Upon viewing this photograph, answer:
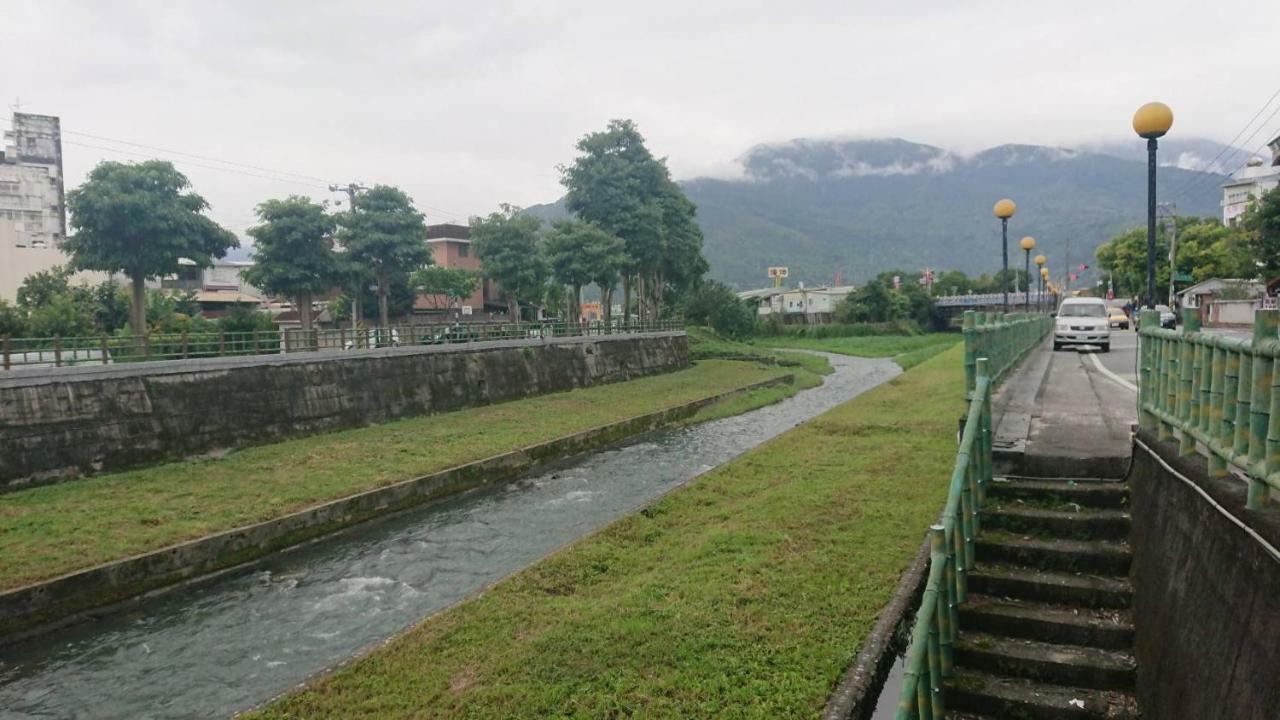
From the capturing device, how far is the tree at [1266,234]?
32.4 metres

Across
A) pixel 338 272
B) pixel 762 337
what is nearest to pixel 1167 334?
pixel 338 272

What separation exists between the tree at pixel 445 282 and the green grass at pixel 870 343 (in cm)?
3298

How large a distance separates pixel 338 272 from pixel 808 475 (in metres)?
37.5

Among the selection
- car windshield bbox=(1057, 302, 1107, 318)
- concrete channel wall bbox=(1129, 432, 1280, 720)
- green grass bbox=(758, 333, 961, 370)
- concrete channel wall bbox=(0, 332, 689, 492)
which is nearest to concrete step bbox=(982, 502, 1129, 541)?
concrete channel wall bbox=(1129, 432, 1280, 720)

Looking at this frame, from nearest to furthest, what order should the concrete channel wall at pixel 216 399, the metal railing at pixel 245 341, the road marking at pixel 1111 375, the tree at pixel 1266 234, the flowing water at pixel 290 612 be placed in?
the flowing water at pixel 290 612
the road marking at pixel 1111 375
the concrete channel wall at pixel 216 399
the metal railing at pixel 245 341
the tree at pixel 1266 234

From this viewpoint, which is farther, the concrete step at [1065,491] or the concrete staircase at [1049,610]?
the concrete step at [1065,491]

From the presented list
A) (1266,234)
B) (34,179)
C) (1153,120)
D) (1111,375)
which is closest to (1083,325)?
(1111,375)

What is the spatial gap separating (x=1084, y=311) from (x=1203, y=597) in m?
25.3

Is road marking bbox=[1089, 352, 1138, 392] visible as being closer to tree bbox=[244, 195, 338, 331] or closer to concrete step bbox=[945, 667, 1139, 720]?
concrete step bbox=[945, 667, 1139, 720]

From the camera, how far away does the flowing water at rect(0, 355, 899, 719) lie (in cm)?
923

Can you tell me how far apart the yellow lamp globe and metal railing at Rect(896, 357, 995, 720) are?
6146mm

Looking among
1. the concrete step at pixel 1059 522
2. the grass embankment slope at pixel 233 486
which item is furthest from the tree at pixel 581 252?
the concrete step at pixel 1059 522

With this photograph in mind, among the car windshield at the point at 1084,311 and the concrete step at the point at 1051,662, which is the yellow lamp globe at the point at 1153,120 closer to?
the concrete step at the point at 1051,662

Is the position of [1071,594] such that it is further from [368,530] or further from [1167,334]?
[368,530]
